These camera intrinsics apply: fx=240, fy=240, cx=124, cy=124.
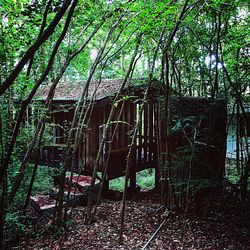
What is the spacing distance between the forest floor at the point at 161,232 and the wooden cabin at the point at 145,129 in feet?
3.01

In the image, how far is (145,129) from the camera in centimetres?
924

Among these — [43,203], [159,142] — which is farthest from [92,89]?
[43,203]

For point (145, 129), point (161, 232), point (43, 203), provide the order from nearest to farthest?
point (161, 232) → point (43, 203) → point (145, 129)

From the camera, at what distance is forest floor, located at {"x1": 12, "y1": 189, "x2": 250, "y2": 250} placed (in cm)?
445

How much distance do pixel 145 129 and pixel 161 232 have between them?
4.78m

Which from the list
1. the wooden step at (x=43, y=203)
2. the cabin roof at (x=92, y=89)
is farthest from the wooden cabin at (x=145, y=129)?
the wooden step at (x=43, y=203)

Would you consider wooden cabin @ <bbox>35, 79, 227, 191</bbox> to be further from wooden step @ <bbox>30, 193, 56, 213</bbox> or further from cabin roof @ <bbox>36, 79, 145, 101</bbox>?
wooden step @ <bbox>30, 193, 56, 213</bbox>

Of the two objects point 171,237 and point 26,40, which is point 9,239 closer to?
point 171,237

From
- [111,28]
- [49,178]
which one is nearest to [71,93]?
[49,178]

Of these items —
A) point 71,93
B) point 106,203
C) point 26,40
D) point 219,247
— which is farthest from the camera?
point 71,93

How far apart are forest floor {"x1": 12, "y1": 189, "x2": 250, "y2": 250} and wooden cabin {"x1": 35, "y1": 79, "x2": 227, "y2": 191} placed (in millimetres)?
918

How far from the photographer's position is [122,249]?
4387mm

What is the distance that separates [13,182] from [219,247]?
165 inches

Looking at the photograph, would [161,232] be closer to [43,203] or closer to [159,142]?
[159,142]
